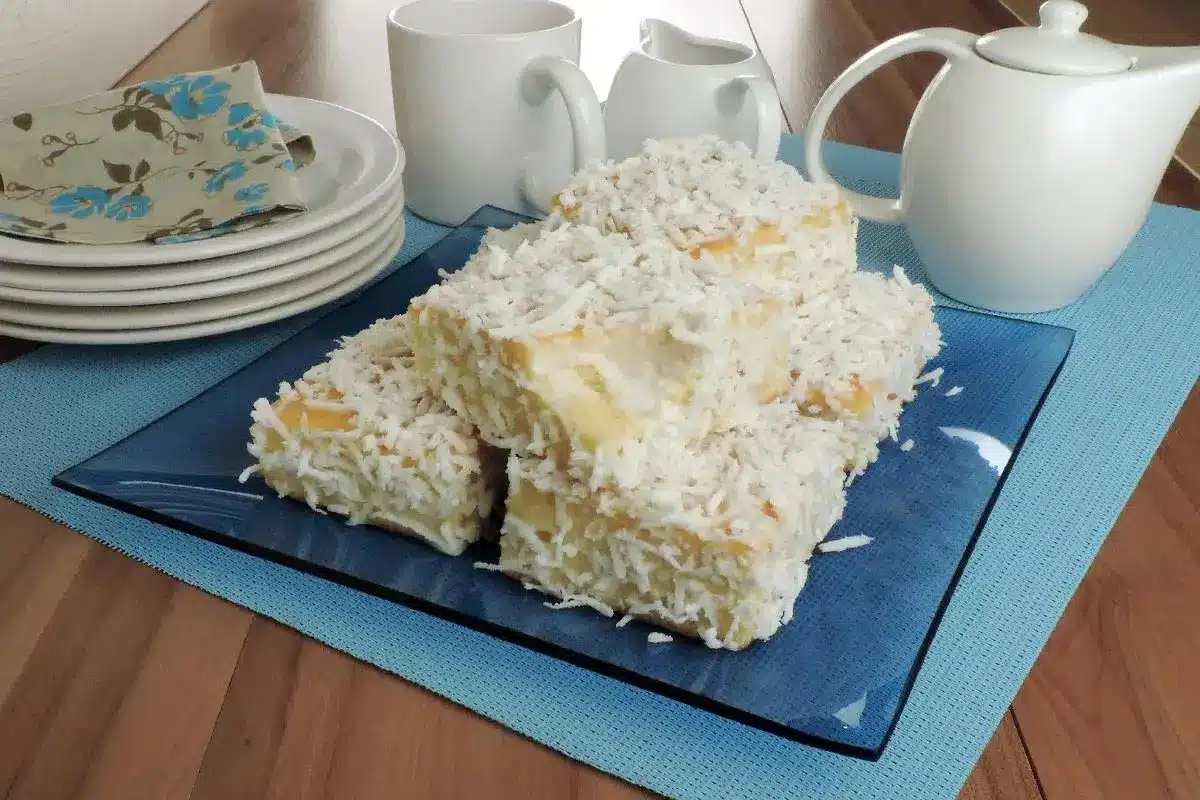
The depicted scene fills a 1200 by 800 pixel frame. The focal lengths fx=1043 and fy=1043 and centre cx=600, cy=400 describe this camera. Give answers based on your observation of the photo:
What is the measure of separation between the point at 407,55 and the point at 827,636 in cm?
79

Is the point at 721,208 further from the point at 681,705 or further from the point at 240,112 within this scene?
the point at 240,112

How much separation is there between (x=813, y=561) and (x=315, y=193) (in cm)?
64

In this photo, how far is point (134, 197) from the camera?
92cm

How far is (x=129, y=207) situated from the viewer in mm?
906

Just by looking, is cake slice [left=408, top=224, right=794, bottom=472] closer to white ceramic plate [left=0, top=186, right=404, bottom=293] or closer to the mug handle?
white ceramic plate [left=0, top=186, right=404, bottom=293]

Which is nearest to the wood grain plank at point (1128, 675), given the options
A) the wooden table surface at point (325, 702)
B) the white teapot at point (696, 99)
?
the wooden table surface at point (325, 702)

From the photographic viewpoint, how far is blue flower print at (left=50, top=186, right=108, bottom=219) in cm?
89

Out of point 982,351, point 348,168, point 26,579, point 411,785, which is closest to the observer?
point 411,785

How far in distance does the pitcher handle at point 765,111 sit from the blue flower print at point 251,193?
0.50 m

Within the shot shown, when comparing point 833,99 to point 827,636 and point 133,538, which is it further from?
point 133,538

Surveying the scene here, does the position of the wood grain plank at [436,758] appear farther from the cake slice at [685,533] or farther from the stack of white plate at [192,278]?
the stack of white plate at [192,278]

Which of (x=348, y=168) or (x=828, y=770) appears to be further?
(x=348, y=168)

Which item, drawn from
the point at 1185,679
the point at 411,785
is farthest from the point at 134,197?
the point at 1185,679

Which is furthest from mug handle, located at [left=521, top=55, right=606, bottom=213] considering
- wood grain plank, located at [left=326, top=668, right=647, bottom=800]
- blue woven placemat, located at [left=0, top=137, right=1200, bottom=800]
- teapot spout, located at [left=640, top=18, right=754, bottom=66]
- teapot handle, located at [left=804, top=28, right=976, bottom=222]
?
wood grain plank, located at [left=326, top=668, right=647, bottom=800]
